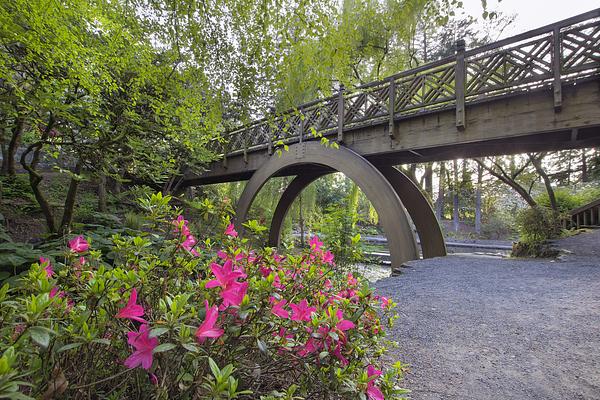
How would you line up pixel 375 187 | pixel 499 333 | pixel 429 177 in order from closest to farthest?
1. pixel 499 333
2. pixel 375 187
3. pixel 429 177

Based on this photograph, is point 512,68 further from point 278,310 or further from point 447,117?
point 278,310

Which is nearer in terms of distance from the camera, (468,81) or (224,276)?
(224,276)

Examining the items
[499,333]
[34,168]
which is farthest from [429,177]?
[34,168]

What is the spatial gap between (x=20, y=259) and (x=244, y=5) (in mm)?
2782

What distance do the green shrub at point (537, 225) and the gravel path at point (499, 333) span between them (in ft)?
8.05

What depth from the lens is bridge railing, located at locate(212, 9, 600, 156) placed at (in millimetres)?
3379

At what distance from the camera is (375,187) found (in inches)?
197

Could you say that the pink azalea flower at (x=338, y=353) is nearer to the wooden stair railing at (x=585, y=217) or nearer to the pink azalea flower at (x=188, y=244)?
the pink azalea flower at (x=188, y=244)

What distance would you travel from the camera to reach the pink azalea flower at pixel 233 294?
70cm

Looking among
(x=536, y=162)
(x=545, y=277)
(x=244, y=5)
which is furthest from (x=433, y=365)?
(x=536, y=162)

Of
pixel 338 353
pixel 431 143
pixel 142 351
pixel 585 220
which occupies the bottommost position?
pixel 338 353

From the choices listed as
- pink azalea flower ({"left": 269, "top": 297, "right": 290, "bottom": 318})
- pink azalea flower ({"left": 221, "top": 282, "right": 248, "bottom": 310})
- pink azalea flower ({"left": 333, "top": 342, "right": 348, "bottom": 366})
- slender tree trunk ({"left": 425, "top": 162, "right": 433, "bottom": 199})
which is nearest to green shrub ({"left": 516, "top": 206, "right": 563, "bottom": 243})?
pink azalea flower ({"left": 333, "top": 342, "right": 348, "bottom": 366})

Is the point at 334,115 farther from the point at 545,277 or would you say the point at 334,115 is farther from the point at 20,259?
the point at 20,259

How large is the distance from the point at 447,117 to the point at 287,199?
16.3 feet
